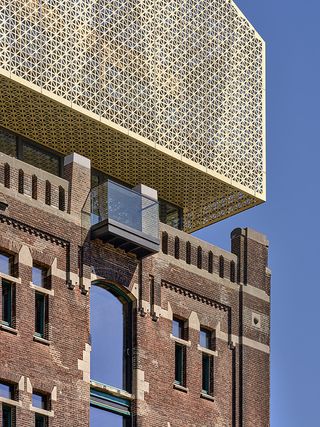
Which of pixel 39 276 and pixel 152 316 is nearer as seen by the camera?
pixel 39 276

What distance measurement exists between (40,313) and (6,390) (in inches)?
132

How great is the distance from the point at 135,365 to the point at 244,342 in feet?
18.5

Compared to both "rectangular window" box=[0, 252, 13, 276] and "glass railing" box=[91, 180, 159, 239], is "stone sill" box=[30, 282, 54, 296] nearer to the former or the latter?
"rectangular window" box=[0, 252, 13, 276]

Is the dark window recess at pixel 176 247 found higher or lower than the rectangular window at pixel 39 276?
higher

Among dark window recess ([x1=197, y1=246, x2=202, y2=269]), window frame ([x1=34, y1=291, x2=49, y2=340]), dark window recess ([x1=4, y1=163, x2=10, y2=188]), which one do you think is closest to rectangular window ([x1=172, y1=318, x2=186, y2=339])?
dark window recess ([x1=197, y1=246, x2=202, y2=269])

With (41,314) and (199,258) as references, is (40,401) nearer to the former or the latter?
(41,314)

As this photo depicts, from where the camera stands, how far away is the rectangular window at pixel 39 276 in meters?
65.2

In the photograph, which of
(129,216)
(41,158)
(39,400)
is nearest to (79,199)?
(129,216)

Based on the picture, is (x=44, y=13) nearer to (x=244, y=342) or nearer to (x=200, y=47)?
(x=200, y=47)

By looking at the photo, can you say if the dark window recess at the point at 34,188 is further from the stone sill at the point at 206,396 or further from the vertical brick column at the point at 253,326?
the vertical brick column at the point at 253,326

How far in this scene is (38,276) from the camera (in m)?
65.4

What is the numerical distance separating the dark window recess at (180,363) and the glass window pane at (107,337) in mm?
2350

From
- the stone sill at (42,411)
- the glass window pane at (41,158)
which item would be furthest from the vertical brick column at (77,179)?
the stone sill at (42,411)

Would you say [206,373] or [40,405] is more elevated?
[206,373]
